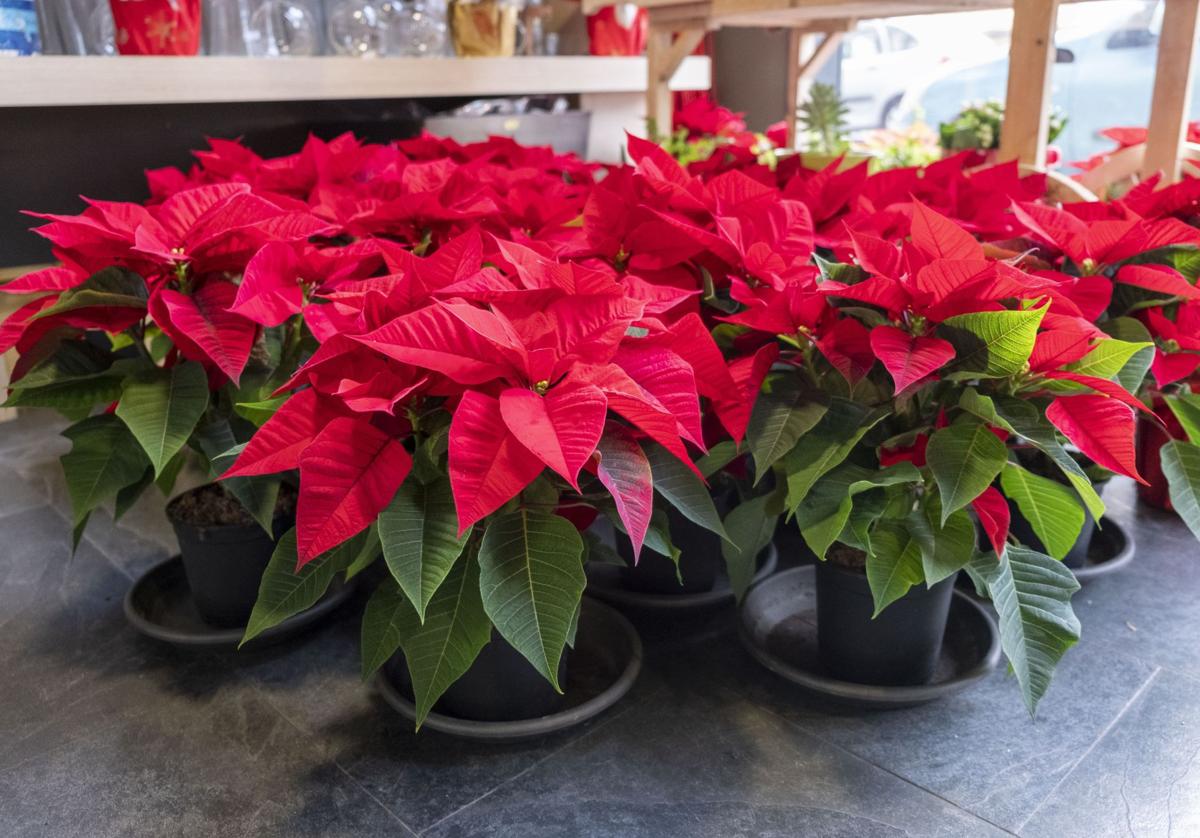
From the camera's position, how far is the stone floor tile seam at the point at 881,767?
774 mm

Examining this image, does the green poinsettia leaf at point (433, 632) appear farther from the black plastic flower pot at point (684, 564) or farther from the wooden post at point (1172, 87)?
the wooden post at point (1172, 87)

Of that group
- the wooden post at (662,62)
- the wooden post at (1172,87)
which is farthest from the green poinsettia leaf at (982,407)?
the wooden post at (662,62)

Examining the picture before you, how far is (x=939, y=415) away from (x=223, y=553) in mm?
722

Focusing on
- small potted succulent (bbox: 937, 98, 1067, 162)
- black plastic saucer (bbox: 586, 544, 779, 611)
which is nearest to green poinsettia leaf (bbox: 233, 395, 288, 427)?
black plastic saucer (bbox: 586, 544, 779, 611)

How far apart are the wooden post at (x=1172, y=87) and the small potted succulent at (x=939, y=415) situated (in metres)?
0.64

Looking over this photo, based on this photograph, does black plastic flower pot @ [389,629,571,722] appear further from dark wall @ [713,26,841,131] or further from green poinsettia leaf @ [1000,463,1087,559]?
dark wall @ [713,26,841,131]

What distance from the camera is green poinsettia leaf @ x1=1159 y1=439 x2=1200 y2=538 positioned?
84cm

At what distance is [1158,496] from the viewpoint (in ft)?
4.46

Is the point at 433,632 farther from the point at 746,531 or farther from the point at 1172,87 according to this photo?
the point at 1172,87

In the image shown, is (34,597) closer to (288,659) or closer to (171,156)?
(288,659)

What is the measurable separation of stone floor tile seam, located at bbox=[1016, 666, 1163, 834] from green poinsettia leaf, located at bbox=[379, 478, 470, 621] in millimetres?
489

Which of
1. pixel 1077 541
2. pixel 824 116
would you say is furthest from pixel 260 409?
pixel 824 116

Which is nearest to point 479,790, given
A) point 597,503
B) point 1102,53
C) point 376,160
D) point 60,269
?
point 597,503

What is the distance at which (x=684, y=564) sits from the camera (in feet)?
3.63
